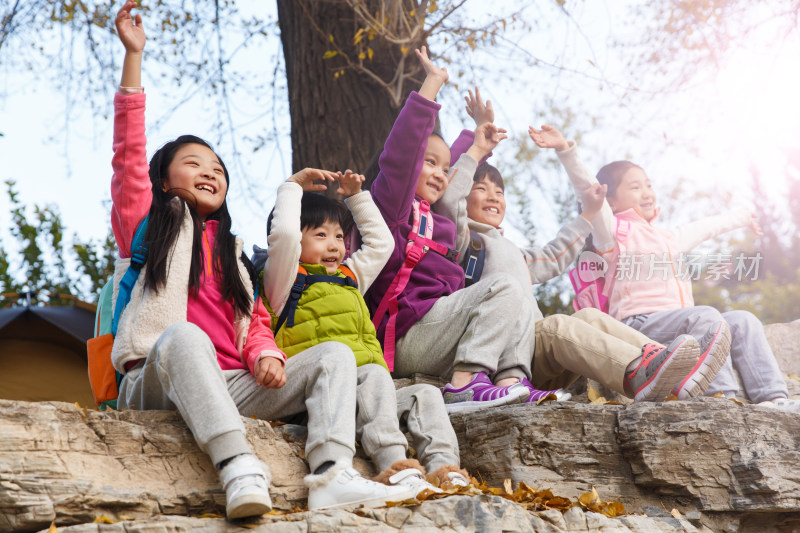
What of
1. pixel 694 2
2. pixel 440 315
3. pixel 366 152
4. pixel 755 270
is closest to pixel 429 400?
pixel 440 315

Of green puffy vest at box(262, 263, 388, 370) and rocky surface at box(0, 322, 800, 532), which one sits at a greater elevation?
green puffy vest at box(262, 263, 388, 370)

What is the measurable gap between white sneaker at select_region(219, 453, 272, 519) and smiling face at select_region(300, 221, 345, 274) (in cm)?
121

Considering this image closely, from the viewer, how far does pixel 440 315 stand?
379 centimetres

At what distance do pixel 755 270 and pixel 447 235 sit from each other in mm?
2577

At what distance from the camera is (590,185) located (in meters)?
4.54

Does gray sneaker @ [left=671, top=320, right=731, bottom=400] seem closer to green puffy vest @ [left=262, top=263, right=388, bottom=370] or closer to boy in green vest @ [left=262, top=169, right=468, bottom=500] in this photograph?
boy in green vest @ [left=262, top=169, right=468, bottom=500]

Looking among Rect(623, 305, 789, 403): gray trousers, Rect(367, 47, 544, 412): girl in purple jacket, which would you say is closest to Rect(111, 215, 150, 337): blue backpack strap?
Rect(367, 47, 544, 412): girl in purple jacket

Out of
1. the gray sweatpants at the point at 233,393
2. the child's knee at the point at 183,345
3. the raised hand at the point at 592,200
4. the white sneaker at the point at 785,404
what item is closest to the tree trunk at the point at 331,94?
the raised hand at the point at 592,200

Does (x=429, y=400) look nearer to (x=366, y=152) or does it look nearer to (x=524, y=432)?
(x=524, y=432)

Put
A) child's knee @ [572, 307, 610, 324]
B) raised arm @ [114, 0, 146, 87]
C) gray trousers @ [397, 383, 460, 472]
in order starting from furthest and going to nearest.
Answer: child's knee @ [572, 307, 610, 324], raised arm @ [114, 0, 146, 87], gray trousers @ [397, 383, 460, 472]

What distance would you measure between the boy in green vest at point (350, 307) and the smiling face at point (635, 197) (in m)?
1.91

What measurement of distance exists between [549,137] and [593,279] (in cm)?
92

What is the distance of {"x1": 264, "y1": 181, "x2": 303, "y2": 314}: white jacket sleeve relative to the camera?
3.30 metres

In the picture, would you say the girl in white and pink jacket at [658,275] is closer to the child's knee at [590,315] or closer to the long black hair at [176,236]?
the child's knee at [590,315]
